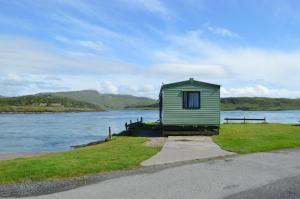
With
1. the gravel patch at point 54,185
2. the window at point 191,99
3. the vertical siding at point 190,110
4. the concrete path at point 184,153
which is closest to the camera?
the gravel patch at point 54,185

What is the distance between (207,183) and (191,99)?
1800 cm

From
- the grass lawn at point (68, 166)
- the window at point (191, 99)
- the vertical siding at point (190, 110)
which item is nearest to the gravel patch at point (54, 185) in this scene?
the grass lawn at point (68, 166)

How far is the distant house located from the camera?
29984 mm

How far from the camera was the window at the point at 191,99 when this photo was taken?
30.2 metres

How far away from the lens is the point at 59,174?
14.1 m

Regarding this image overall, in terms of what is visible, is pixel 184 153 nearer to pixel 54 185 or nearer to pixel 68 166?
pixel 68 166

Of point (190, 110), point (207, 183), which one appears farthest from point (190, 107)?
point (207, 183)

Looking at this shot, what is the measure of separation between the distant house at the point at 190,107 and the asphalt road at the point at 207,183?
43.9ft

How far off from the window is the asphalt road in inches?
535

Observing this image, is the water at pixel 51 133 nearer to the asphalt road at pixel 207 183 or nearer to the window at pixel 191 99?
the window at pixel 191 99

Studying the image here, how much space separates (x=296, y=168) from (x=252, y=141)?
948 cm

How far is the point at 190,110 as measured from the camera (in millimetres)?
30109

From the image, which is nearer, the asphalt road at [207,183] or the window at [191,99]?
the asphalt road at [207,183]

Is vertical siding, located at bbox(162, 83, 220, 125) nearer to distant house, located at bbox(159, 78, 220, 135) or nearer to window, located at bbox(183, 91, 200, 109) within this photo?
distant house, located at bbox(159, 78, 220, 135)
